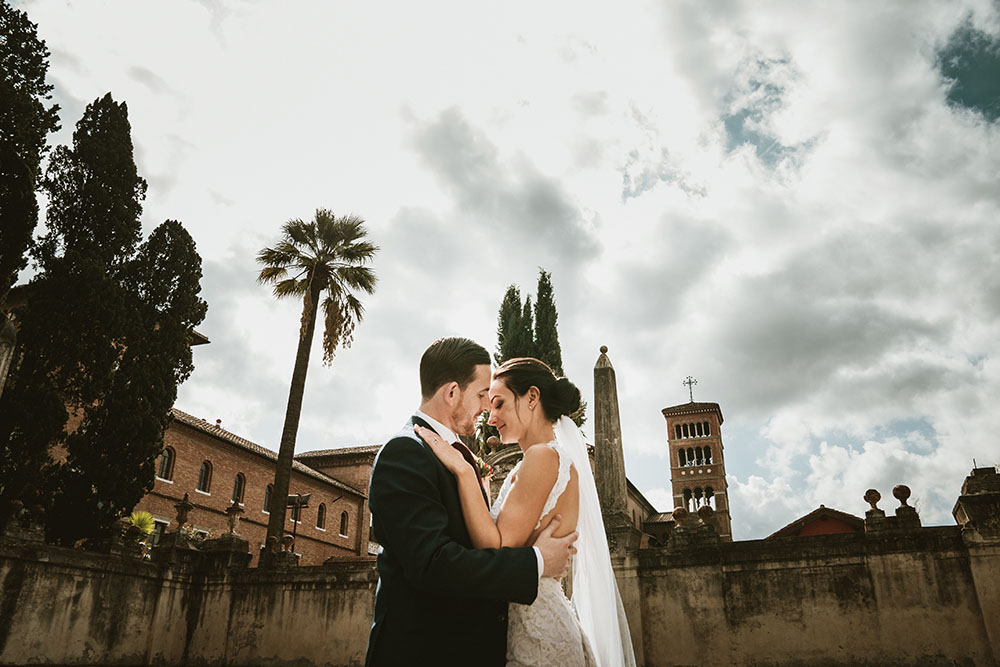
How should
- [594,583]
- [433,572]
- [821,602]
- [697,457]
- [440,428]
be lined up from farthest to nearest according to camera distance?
[697,457] < [821,602] < [594,583] < [440,428] < [433,572]

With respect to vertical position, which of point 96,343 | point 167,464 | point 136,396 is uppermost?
point 96,343

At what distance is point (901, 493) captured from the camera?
1073cm

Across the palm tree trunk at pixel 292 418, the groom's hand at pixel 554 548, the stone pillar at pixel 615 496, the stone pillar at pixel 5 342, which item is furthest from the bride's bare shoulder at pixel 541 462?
the palm tree trunk at pixel 292 418

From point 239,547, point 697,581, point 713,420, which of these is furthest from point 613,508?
point 713,420

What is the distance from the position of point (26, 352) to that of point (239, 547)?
9.83 metres

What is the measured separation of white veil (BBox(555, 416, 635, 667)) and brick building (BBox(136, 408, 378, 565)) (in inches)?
1098

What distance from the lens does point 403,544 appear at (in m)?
2.31

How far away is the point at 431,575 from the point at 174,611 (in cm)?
1421

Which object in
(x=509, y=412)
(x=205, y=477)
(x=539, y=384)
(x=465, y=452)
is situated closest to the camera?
(x=465, y=452)

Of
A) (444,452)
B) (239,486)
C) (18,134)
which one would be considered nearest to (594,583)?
(444,452)

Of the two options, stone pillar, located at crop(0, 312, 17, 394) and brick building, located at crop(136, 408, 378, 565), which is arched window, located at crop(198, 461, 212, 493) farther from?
stone pillar, located at crop(0, 312, 17, 394)

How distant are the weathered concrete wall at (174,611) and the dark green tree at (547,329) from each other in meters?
24.6

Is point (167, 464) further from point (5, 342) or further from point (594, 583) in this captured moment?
point (594, 583)

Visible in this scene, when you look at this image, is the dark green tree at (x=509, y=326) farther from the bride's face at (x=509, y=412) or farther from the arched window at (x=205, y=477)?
the bride's face at (x=509, y=412)
